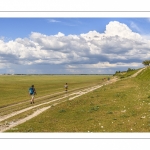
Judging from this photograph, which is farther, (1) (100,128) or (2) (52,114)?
(2) (52,114)

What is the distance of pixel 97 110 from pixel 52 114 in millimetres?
5320

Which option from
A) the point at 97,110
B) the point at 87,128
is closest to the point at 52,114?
the point at 97,110
